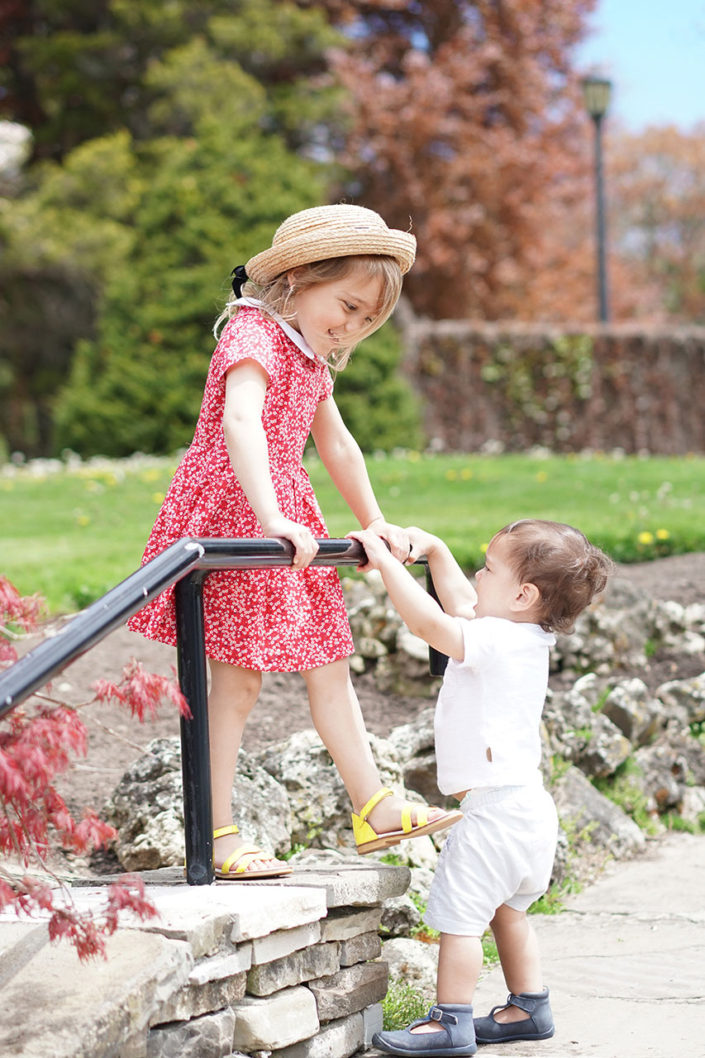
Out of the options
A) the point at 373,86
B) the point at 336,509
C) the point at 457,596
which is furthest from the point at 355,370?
the point at 457,596

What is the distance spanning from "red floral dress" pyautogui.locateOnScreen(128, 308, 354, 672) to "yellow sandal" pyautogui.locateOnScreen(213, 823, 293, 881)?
0.38 metres

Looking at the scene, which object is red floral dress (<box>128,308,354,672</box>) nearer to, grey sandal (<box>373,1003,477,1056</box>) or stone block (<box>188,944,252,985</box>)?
stone block (<box>188,944,252,985</box>)

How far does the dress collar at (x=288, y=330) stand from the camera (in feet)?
9.61

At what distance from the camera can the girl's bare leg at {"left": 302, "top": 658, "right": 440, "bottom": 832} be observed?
114 inches

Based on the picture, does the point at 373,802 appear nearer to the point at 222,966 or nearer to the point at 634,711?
the point at 222,966

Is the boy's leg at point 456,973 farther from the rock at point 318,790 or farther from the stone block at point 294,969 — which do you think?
the rock at point 318,790

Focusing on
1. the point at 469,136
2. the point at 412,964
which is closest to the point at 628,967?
the point at 412,964

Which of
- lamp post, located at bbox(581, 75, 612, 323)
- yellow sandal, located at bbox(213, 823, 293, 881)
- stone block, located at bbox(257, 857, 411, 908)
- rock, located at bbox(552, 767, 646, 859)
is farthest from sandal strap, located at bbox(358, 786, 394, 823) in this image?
lamp post, located at bbox(581, 75, 612, 323)

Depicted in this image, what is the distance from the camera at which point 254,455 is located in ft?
8.90

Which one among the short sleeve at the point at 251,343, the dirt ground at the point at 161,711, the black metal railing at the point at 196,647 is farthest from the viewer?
the dirt ground at the point at 161,711

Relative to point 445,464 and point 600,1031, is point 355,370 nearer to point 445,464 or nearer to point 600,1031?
point 445,464

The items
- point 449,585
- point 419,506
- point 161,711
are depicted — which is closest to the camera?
point 449,585

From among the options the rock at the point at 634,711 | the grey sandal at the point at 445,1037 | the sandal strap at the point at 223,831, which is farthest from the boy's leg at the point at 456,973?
the rock at the point at 634,711

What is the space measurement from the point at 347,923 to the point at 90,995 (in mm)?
766
